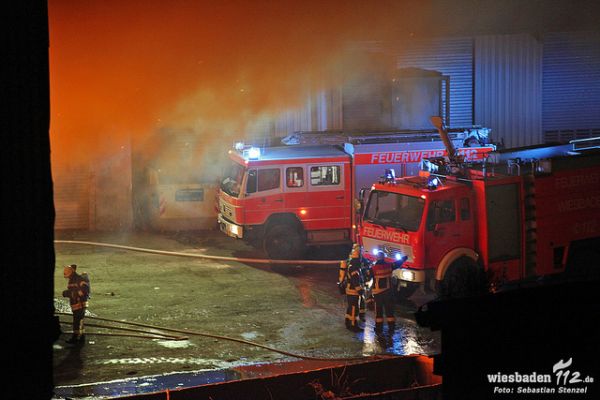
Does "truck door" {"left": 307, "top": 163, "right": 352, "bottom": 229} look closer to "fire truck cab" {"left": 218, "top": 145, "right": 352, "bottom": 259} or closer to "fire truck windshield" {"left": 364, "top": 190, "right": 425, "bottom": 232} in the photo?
"fire truck cab" {"left": 218, "top": 145, "right": 352, "bottom": 259}

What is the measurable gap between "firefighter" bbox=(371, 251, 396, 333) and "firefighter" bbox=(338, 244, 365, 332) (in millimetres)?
234

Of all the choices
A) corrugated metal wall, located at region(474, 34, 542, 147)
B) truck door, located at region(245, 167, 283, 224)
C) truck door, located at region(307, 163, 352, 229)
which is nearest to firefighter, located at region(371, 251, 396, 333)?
truck door, located at region(307, 163, 352, 229)

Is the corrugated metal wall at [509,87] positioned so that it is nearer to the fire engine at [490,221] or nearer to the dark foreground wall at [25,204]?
the fire engine at [490,221]

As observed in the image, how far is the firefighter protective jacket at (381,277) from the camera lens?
11.6 metres

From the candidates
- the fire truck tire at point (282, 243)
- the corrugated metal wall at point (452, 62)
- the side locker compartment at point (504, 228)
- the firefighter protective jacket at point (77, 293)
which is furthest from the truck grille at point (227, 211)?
the corrugated metal wall at point (452, 62)

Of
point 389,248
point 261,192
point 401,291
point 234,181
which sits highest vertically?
point 234,181

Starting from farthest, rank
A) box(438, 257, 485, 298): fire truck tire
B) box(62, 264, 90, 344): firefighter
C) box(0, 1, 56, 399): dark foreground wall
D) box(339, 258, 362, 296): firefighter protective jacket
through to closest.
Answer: box(339, 258, 362, 296): firefighter protective jacket → box(62, 264, 90, 344): firefighter → box(438, 257, 485, 298): fire truck tire → box(0, 1, 56, 399): dark foreground wall

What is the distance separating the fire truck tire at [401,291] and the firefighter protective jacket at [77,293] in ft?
15.4

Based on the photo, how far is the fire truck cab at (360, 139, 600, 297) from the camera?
12406 mm

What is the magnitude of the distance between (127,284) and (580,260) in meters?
7.52

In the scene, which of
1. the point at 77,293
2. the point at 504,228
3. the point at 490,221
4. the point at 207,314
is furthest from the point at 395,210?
the point at 77,293

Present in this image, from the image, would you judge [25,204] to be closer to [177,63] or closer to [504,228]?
[504,228]

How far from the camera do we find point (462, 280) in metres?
11.5

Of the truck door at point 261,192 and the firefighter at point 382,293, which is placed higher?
the truck door at point 261,192
